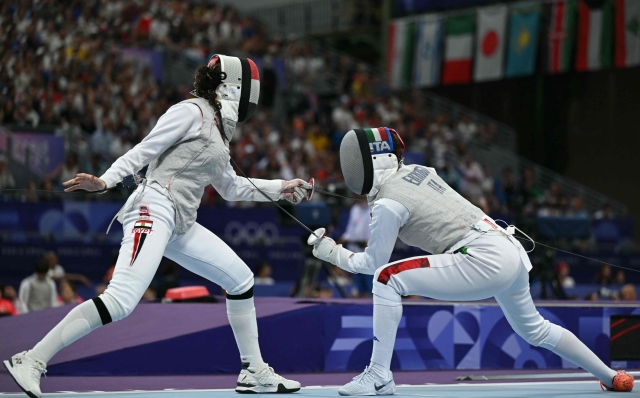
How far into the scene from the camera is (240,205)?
11.2 metres

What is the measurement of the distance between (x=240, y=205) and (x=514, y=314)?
7576 mm

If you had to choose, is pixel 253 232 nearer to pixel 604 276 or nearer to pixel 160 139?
pixel 604 276

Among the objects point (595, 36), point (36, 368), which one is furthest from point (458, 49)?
point (36, 368)

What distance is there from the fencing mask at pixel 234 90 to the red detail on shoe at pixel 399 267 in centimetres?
98

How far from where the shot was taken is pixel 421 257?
375cm

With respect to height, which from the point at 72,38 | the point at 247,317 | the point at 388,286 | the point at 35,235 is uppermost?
the point at 72,38

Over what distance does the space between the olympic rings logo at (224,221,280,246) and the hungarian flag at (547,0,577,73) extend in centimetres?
736

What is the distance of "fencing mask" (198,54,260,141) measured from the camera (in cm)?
406

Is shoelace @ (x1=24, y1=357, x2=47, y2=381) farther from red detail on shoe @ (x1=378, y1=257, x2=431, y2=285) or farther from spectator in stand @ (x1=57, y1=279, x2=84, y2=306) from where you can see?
spectator in stand @ (x1=57, y1=279, x2=84, y2=306)

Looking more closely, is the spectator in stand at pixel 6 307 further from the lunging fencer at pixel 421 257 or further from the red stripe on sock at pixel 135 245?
the lunging fencer at pixel 421 257

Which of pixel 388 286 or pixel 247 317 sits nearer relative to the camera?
pixel 388 286

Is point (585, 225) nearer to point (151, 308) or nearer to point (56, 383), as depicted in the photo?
point (151, 308)

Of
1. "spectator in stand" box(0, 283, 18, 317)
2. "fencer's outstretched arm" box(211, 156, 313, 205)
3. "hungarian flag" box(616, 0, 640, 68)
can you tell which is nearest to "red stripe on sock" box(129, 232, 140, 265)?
"fencer's outstretched arm" box(211, 156, 313, 205)

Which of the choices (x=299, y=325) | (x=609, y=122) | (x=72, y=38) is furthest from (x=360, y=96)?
(x=299, y=325)
